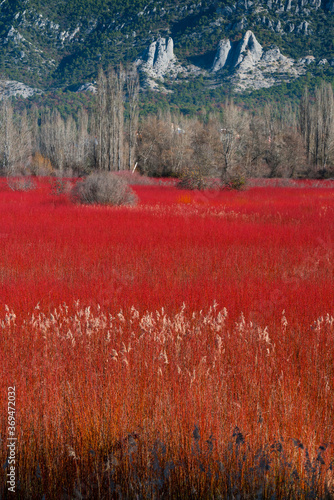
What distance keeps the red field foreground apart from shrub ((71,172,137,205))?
844 cm

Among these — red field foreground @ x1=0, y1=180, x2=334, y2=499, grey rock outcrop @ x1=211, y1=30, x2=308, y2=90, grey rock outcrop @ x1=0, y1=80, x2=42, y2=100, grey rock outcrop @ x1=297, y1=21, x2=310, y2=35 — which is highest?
grey rock outcrop @ x1=297, y1=21, x2=310, y2=35

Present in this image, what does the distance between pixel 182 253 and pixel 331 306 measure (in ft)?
13.2

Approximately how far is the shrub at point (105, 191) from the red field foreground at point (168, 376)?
8.44m

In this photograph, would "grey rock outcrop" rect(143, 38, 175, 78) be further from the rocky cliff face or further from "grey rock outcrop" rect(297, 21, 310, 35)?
"grey rock outcrop" rect(297, 21, 310, 35)

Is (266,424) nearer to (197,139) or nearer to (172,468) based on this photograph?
(172,468)

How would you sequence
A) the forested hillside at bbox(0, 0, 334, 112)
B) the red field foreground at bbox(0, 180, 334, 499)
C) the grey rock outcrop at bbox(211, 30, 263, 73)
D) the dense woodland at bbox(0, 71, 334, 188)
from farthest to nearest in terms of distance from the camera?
the grey rock outcrop at bbox(211, 30, 263, 73)
the forested hillside at bbox(0, 0, 334, 112)
the dense woodland at bbox(0, 71, 334, 188)
the red field foreground at bbox(0, 180, 334, 499)

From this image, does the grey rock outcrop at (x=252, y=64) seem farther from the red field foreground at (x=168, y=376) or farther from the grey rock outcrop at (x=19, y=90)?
the red field foreground at (x=168, y=376)

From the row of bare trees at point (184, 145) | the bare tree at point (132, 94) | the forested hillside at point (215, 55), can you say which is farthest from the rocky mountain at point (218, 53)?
the bare tree at point (132, 94)

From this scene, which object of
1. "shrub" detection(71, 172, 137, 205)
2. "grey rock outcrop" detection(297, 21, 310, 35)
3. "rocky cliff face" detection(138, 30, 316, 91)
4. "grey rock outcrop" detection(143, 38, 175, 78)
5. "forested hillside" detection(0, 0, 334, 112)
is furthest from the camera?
"grey rock outcrop" detection(297, 21, 310, 35)

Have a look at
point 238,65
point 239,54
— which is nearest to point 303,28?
point 239,54

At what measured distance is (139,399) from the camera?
2.63 m

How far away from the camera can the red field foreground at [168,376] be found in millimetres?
1952

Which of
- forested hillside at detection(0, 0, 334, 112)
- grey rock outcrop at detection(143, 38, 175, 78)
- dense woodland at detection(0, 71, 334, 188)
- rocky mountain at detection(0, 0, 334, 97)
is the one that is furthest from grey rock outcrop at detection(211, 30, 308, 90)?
dense woodland at detection(0, 71, 334, 188)

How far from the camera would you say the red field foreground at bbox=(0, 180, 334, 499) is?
6.40ft
